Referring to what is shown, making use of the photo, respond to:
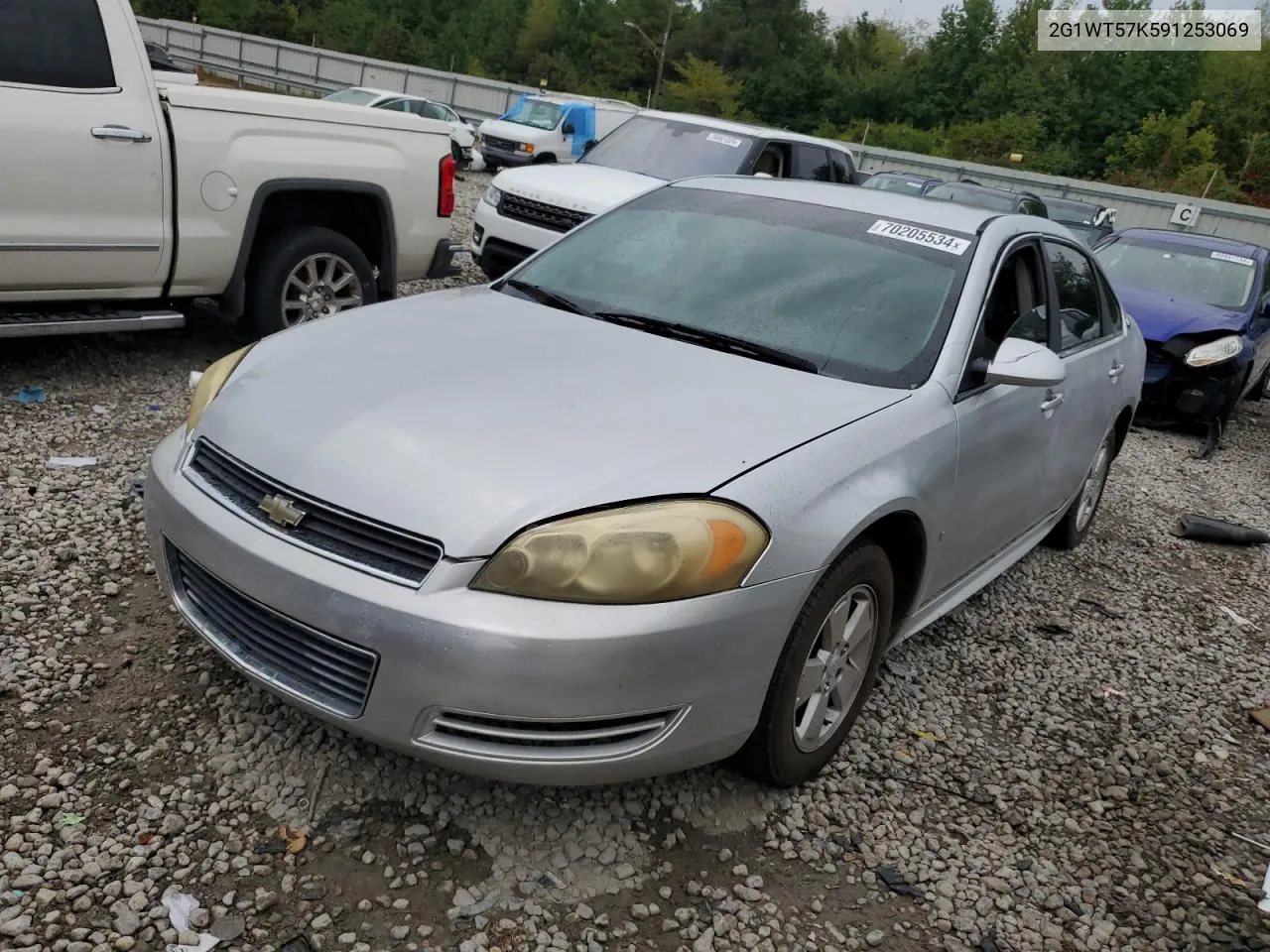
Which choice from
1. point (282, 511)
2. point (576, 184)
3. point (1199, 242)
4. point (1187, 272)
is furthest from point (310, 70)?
point (282, 511)

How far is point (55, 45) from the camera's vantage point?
4703 millimetres

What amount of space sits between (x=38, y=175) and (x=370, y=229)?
1991 mm

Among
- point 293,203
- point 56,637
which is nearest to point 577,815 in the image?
point 56,637

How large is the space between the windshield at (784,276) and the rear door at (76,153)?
2333 millimetres

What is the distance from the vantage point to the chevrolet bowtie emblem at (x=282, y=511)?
2.43 metres

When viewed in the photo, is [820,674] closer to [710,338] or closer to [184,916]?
[710,338]

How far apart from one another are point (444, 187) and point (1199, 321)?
6129mm

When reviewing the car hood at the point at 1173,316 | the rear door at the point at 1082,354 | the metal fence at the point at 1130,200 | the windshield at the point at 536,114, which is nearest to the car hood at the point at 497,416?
the rear door at the point at 1082,354

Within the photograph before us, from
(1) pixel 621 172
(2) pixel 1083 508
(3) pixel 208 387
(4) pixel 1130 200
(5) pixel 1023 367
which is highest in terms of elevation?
(4) pixel 1130 200

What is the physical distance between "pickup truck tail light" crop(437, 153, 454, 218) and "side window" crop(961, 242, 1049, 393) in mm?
3763

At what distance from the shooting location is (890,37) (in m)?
82.9

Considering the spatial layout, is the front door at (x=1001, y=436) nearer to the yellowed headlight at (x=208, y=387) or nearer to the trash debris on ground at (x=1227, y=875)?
the trash debris on ground at (x=1227, y=875)

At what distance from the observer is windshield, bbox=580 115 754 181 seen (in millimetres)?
9414

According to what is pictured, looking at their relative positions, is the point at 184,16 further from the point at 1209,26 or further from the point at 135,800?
the point at 135,800
